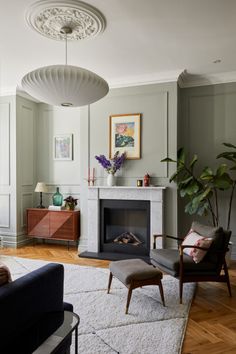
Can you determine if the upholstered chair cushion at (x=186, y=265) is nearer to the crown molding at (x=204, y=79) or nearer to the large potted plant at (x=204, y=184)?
the large potted plant at (x=204, y=184)

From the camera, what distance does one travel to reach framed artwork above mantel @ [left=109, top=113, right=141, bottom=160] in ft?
16.4

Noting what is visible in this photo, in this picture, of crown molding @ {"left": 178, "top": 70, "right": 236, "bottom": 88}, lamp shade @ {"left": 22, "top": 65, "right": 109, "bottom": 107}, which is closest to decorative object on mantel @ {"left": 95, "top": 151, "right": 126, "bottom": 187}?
crown molding @ {"left": 178, "top": 70, "right": 236, "bottom": 88}

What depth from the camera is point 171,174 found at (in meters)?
4.83

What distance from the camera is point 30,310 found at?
171 cm

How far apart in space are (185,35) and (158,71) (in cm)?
121

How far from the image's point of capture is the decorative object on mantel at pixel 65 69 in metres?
2.71

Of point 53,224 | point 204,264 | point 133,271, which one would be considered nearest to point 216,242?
point 204,264

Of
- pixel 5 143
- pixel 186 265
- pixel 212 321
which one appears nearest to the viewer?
pixel 212 321

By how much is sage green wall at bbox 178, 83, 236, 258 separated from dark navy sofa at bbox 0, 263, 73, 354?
3.47 meters

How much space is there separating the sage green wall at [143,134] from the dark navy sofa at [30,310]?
3.14 m

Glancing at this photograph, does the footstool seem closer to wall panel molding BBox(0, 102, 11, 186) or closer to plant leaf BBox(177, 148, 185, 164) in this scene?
plant leaf BBox(177, 148, 185, 164)

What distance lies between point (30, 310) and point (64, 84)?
191cm

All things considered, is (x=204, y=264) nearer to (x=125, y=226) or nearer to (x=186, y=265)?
(x=186, y=265)

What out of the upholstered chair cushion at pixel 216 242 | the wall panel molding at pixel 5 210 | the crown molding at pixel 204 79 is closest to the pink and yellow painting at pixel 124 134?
the crown molding at pixel 204 79
